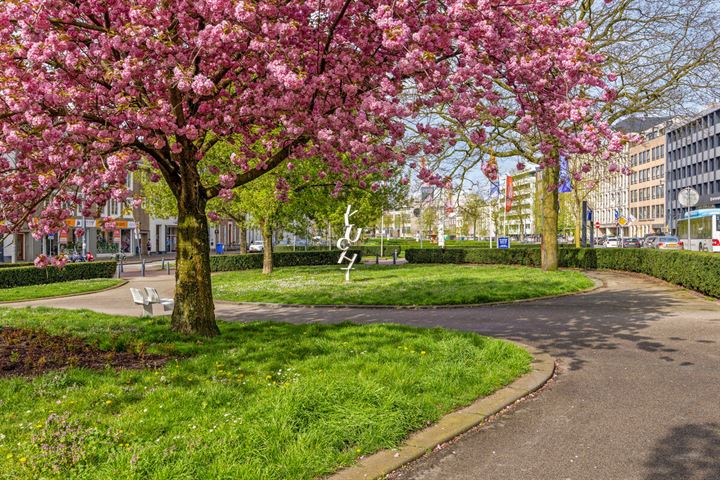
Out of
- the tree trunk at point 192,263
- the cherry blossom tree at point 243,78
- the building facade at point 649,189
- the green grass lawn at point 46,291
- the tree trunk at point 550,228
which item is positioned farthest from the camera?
the building facade at point 649,189

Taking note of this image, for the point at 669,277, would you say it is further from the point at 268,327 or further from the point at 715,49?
the point at 268,327

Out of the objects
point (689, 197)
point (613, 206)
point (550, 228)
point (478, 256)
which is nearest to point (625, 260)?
point (550, 228)

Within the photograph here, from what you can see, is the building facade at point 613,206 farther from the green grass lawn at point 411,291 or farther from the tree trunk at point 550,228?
the green grass lawn at point 411,291

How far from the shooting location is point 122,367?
7586 mm

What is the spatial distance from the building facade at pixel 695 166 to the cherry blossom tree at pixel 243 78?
7570 centimetres

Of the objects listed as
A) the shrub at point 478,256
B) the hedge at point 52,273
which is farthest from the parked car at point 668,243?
the hedge at point 52,273

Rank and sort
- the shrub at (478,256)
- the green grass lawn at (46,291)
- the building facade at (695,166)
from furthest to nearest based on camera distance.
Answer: the building facade at (695,166) → the shrub at (478,256) → the green grass lawn at (46,291)

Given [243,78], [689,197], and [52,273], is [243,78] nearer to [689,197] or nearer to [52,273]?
[689,197]

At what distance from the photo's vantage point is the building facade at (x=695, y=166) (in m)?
81.1

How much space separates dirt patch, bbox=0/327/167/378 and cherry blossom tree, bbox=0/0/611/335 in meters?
1.67

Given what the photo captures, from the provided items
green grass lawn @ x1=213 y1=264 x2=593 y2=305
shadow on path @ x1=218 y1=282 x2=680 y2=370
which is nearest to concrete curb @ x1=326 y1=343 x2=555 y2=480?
shadow on path @ x1=218 y1=282 x2=680 y2=370

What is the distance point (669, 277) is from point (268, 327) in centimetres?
1548

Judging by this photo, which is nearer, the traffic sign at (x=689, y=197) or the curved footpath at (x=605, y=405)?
the curved footpath at (x=605, y=405)

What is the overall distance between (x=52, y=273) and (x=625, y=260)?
26792 millimetres
